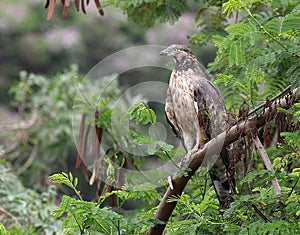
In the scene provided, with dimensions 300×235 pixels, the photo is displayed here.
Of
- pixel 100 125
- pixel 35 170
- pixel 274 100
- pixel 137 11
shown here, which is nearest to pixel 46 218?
pixel 100 125

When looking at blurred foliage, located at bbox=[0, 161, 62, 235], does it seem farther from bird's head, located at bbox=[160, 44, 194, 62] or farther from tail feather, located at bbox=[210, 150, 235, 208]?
tail feather, located at bbox=[210, 150, 235, 208]

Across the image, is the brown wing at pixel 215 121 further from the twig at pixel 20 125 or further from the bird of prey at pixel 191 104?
the twig at pixel 20 125

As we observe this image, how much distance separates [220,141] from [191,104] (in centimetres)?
101

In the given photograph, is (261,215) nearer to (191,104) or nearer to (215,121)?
(215,121)

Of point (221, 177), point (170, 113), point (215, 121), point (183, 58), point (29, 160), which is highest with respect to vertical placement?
point (183, 58)

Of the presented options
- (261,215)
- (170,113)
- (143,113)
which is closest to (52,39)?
(170,113)

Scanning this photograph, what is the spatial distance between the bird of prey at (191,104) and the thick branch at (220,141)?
21.3 inches

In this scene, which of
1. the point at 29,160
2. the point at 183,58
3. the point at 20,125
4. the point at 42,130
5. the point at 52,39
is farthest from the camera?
the point at 52,39

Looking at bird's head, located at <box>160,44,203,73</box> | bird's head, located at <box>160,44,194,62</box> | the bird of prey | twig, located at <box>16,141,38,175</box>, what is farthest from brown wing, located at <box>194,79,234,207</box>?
twig, located at <box>16,141,38,175</box>

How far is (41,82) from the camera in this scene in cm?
735

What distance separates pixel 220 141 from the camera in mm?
2893

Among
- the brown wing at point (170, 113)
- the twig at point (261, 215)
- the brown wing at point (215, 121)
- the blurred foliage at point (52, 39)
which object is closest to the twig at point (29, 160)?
the brown wing at point (170, 113)

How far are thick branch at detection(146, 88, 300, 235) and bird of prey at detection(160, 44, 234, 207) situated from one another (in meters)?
0.54

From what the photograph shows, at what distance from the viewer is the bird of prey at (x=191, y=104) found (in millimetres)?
3637
